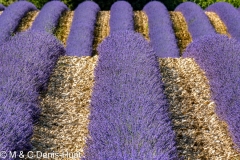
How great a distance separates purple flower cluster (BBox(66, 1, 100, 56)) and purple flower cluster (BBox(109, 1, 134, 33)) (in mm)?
670

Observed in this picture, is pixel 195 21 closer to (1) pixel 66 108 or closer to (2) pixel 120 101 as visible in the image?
(1) pixel 66 108

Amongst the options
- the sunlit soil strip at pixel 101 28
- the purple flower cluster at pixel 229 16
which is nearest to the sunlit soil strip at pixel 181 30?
the purple flower cluster at pixel 229 16

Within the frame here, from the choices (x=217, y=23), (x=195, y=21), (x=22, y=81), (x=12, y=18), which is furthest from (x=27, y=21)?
(x=22, y=81)

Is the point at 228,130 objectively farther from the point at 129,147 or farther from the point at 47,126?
the point at 47,126

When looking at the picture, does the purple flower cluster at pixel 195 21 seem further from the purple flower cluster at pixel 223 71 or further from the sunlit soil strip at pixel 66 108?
the sunlit soil strip at pixel 66 108

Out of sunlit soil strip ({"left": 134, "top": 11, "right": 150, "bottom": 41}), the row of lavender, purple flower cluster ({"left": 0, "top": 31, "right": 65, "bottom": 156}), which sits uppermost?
purple flower cluster ({"left": 0, "top": 31, "right": 65, "bottom": 156})

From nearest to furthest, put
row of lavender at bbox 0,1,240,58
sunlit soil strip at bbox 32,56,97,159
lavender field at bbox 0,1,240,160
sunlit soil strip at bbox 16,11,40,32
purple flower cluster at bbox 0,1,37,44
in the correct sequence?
1. lavender field at bbox 0,1,240,160
2. sunlit soil strip at bbox 32,56,97,159
3. row of lavender at bbox 0,1,240,58
4. purple flower cluster at bbox 0,1,37,44
5. sunlit soil strip at bbox 16,11,40,32

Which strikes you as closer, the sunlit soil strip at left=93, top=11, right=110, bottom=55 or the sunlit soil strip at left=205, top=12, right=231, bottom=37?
the sunlit soil strip at left=93, top=11, right=110, bottom=55

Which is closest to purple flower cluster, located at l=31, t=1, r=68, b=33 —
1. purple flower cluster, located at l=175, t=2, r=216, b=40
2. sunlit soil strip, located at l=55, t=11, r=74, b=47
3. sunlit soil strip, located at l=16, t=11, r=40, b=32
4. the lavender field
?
sunlit soil strip, located at l=55, t=11, r=74, b=47

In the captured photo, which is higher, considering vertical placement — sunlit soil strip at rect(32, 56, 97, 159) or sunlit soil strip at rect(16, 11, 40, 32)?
sunlit soil strip at rect(32, 56, 97, 159)

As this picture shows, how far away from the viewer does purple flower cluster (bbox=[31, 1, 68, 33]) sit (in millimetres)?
12400

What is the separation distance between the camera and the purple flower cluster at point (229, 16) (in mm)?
12845

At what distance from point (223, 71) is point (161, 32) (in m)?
6.57

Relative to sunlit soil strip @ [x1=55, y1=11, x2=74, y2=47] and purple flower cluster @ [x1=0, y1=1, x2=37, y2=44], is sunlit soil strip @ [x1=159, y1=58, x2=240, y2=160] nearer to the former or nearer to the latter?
sunlit soil strip @ [x1=55, y1=11, x2=74, y2=47]
